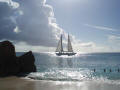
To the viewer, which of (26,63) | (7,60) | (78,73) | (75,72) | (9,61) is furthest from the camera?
(75,72)

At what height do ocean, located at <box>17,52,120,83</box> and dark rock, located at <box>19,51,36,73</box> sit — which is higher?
dark rock, located at <box>19,51,36,73</box>

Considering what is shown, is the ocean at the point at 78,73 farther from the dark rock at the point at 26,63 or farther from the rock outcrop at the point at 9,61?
the rock outcrop at the point at 9,61

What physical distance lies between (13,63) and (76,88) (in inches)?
1003

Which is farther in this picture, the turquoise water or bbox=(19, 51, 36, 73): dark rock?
bbox=(19, 51, 36, 73): dark rock

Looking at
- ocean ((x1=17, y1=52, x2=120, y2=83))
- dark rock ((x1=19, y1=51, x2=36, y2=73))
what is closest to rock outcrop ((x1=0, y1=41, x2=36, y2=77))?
dark rock ((x1=19, y1=51, x2=36, y2=73))

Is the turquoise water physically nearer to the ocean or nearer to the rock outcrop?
the ocean

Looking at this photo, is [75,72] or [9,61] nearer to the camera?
[9,61]

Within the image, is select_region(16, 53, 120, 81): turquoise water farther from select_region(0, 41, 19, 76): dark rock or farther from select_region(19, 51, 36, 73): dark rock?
select_region(0, 41, 19, 76): dark rock

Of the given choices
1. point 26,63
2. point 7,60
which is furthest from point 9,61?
point 26,63

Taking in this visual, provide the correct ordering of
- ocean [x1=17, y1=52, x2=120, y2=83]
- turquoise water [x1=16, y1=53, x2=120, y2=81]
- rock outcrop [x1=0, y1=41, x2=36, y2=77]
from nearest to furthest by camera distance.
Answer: ocean [x1=17, y1=52, x2=120, y2=83]
turquoise water [x1=16, y1=53, x2=120, y2=81]
rock outcrop [x1=0, y1=41, x2=36, y2=77]

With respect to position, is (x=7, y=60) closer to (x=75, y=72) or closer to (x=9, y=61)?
→ (x=9, y=61)

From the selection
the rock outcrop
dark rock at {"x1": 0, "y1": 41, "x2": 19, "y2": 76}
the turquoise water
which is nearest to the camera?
the turquoise water

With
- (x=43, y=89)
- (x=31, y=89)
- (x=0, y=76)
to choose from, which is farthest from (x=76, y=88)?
(x=0, y=76)

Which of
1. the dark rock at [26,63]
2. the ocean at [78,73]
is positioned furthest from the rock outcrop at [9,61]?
the ocean at [78,73]
